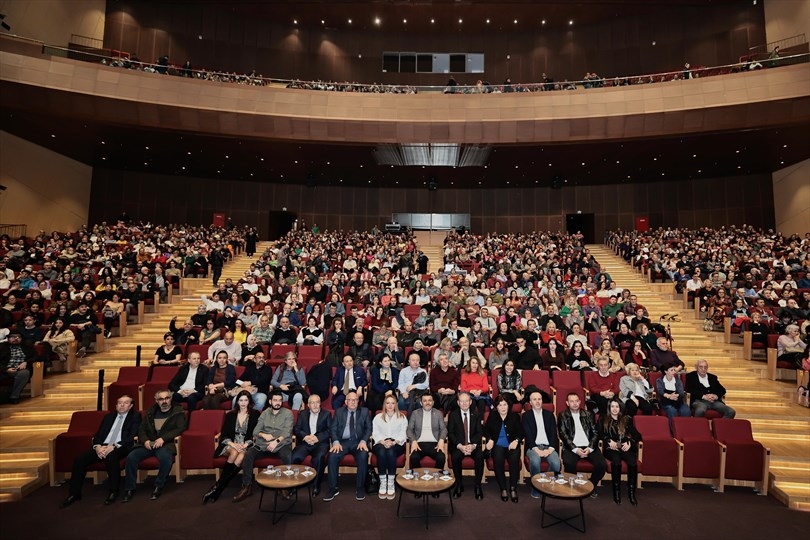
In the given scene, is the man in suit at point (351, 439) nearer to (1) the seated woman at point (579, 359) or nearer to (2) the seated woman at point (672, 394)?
(1) the seated woman at point (579, 359)

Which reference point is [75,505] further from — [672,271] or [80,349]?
[672,271]

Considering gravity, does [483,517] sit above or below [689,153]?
below

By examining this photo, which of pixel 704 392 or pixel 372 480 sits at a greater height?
pixel 704 392

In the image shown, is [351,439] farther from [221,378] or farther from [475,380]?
[221,378]

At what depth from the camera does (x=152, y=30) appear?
739 inches

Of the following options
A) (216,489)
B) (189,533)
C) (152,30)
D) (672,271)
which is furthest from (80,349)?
(152,30)

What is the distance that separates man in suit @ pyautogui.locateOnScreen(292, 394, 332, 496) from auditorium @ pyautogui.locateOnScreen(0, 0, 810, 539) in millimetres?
32

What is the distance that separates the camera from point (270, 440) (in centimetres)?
488

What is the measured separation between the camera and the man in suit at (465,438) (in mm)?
4812

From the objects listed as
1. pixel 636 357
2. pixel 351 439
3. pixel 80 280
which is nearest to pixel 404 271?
pixel 636 357

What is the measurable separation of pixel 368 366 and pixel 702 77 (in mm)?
13377

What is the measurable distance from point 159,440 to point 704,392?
6.03 meters

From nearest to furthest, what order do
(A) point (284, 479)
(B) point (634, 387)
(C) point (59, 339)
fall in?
(A) point (284, 479)
(B) point (634, 387)
(C) point (59, 339)

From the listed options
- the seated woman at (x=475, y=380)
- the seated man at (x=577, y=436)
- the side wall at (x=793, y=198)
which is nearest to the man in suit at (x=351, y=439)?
the seated woman at (x=475, y=380)
